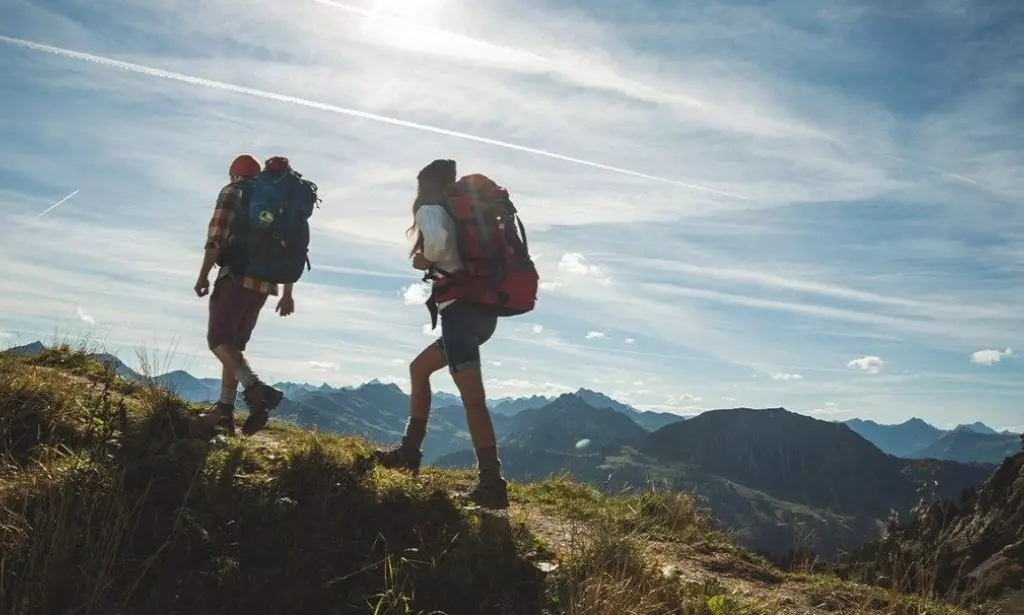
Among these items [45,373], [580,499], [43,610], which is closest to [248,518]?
[43,610]

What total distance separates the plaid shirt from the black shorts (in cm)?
259

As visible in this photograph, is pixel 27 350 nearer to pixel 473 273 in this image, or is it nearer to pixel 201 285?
pixel 201 285

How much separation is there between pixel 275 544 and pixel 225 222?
13.6ft

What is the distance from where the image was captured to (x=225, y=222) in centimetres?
732

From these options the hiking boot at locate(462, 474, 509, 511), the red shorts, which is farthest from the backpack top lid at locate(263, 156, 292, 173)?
the hiking boot at locate(462, 474, 509, 511)

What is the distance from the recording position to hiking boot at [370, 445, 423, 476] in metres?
6.80

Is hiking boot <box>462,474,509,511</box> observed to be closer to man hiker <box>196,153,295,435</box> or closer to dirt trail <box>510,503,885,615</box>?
dirt trail <box>510,503,885,615</box>

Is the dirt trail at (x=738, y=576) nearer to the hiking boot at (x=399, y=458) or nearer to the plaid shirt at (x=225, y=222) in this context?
the hiking boot at (x=399, y=458)

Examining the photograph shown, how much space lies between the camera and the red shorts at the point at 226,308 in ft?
24.1

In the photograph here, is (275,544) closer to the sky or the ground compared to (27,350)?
closer to the ground

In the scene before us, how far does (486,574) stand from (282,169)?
512cm

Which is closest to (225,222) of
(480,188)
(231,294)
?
(231,294)

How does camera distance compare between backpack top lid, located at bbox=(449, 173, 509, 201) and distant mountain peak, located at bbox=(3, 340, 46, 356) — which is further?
distant mountain peak, located at bbox=(3, 340, 46, 356)

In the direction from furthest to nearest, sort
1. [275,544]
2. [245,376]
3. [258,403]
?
1. [245,376]
2. [258,403]
3. [275,544]
